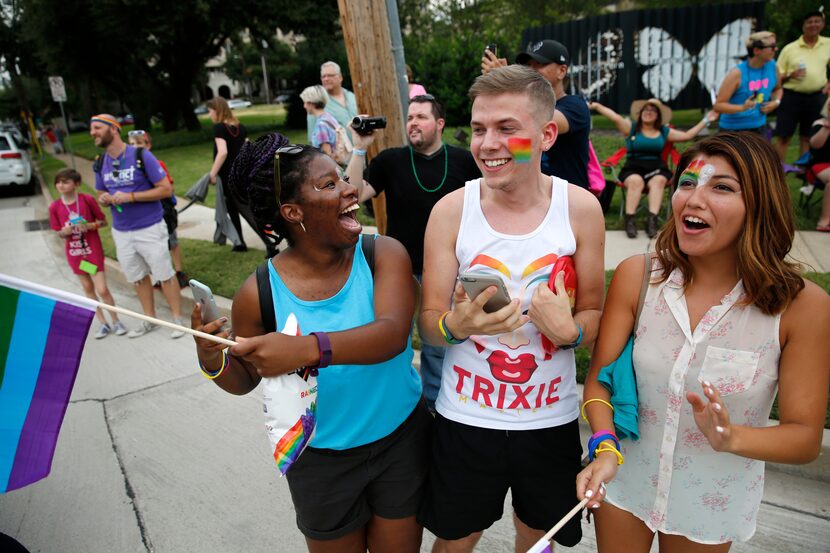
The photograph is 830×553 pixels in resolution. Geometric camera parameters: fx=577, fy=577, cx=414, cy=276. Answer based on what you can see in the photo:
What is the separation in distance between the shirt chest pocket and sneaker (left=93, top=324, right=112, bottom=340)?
5.80m

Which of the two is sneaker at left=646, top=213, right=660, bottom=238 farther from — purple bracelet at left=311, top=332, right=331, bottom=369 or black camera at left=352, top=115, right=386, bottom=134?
purple bracelet at left=311, top=332, right=331, bottom=369

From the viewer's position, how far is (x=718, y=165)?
1.59m

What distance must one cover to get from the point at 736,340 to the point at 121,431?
4002 mm

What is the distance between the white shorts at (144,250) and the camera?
546 centimetres

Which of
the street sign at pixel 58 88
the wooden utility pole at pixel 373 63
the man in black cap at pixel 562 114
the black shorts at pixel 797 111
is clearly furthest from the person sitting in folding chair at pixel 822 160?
the street sign at pixel 58 88

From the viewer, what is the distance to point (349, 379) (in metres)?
1.90

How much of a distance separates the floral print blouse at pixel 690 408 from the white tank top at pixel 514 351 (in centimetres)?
28

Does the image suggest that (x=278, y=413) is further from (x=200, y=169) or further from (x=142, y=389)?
(x=200, y=169)

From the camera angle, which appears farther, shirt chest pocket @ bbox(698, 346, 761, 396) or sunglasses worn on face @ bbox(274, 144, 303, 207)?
sunglasses worn on face @ bbox(274, 144, 303, 207)

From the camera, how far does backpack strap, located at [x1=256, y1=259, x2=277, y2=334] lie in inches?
72.5

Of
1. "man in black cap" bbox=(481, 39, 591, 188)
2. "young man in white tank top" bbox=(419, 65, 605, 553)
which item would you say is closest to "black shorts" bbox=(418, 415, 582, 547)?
"young man in white tank top" bbox=(419, 65, 605, 553)

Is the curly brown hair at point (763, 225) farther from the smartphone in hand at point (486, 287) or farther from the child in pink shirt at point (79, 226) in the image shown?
the child in pink shirt at point (79, 226)

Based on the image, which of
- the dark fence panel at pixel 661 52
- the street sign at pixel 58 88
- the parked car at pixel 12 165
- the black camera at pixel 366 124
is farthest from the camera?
the street sign at pixel 58 88

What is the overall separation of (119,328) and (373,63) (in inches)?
154
